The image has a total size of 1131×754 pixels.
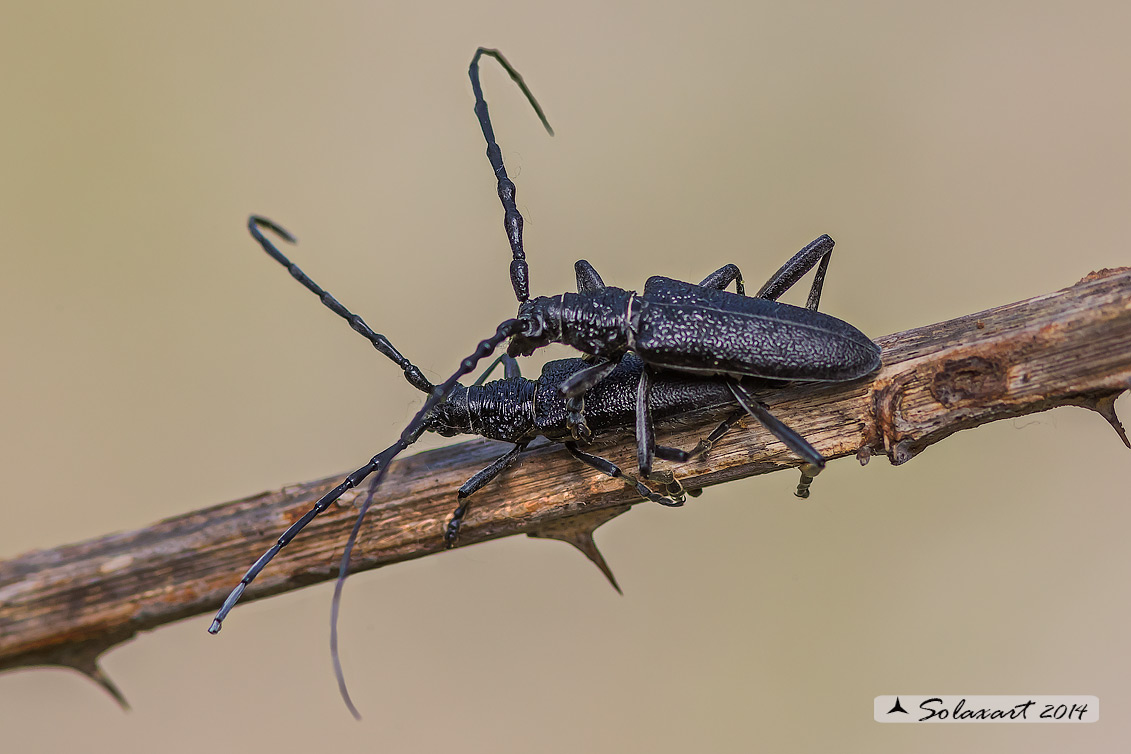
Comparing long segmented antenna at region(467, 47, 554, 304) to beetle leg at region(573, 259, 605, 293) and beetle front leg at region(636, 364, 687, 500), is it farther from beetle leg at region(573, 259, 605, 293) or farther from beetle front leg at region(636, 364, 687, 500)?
beetle front leg at region(636, 364, 687, 500)

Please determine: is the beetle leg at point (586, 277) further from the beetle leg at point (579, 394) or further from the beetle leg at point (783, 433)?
the beetle leg at point (783, 433)

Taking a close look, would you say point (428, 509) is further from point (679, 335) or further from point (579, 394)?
point (679, 335)

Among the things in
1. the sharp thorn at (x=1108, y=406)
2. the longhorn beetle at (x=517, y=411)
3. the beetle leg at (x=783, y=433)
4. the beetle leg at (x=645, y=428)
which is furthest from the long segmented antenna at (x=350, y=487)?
the sharp thorn at (x=1108, y=406)

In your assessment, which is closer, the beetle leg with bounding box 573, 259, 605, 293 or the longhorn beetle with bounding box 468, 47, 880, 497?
the longhorn beetle with bounding box 468, 47, 880, 497

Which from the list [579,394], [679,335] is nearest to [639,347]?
[679,335]

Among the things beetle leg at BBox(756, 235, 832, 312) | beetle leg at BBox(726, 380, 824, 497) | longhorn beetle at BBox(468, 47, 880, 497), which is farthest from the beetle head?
beetle leg at BBox(756, 235, 832, 312)

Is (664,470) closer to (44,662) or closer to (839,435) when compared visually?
(839,435)
